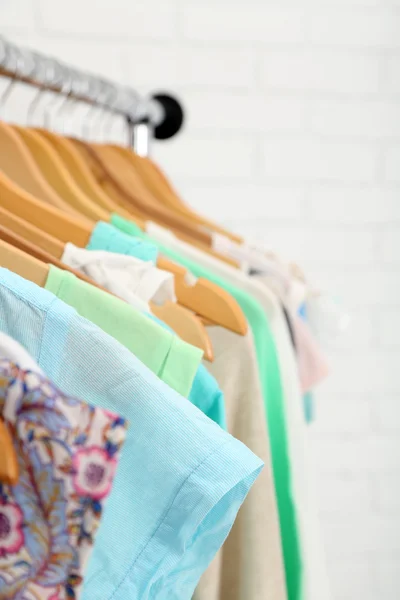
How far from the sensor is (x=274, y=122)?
1.70 metres

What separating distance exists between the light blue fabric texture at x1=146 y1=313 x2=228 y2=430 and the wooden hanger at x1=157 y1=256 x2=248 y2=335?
0.13m

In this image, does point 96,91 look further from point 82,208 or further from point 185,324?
point 185,324

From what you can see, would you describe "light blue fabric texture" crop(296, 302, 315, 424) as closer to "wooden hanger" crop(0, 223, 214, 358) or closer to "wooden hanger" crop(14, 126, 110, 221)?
"wooden hanger" crop(14, 126, 110, 221)

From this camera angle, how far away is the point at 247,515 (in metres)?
0.68

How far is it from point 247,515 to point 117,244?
26 cm

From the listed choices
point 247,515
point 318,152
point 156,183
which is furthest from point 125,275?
point 318,152

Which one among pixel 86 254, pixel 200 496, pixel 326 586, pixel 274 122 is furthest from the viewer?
pixel 274 122

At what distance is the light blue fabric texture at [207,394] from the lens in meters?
0.58

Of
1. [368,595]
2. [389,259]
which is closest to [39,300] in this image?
[389,259]

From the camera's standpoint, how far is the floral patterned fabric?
0.30m

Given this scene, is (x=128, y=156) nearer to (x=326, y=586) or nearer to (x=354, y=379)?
(x=326, y=586)

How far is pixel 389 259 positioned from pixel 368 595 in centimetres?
76

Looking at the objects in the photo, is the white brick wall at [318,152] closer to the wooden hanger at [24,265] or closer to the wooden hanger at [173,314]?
the wooden hanger at [173,314]

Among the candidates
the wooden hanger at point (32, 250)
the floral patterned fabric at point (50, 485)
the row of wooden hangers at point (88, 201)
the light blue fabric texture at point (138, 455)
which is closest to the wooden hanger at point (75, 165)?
the row of wooden hangers at point (88, 201)
